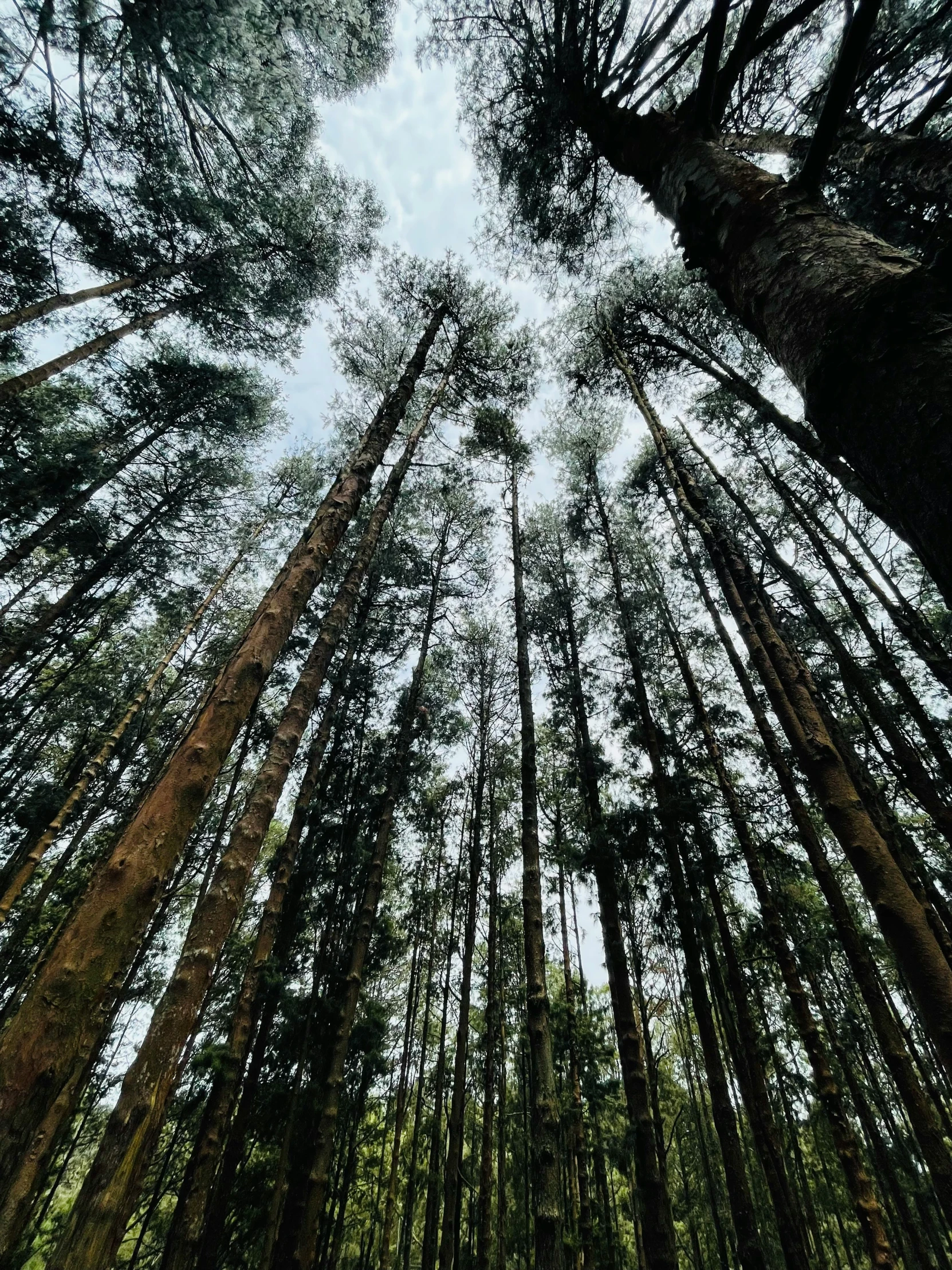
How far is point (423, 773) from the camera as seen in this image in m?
11.4

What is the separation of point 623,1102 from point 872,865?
1287 centimetres

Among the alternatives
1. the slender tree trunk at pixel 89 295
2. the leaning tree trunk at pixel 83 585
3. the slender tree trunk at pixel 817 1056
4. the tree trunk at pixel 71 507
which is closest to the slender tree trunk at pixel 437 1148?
the slender tree trunk at pixel 817 1056

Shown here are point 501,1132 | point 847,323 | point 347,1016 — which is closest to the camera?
point 847,323

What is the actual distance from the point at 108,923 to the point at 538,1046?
15.7 ft

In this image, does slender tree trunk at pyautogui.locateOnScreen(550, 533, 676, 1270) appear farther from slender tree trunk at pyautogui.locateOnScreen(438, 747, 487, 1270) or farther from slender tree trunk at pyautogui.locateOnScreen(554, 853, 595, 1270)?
slender tree trunk at pyautogui.locateOnScreen(438, 747, 487, 1270)

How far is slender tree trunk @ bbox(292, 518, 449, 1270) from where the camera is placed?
566 centimetres

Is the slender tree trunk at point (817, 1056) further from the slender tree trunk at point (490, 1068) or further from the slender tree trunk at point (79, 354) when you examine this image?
the slender tree trunk at point (79, 354)

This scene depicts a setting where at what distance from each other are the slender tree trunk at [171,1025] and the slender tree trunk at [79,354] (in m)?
5.74

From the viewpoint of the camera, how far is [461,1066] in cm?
916

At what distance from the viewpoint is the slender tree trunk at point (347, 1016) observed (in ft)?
18.6

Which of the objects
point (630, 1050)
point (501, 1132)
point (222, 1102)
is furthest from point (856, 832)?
point (501, 1132)

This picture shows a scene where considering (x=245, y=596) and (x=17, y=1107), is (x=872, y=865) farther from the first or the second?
(x=245, y=596)

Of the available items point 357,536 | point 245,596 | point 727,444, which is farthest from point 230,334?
point 727,444

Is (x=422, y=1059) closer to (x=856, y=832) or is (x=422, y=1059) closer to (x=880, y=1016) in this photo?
(x=880, y=1016)
